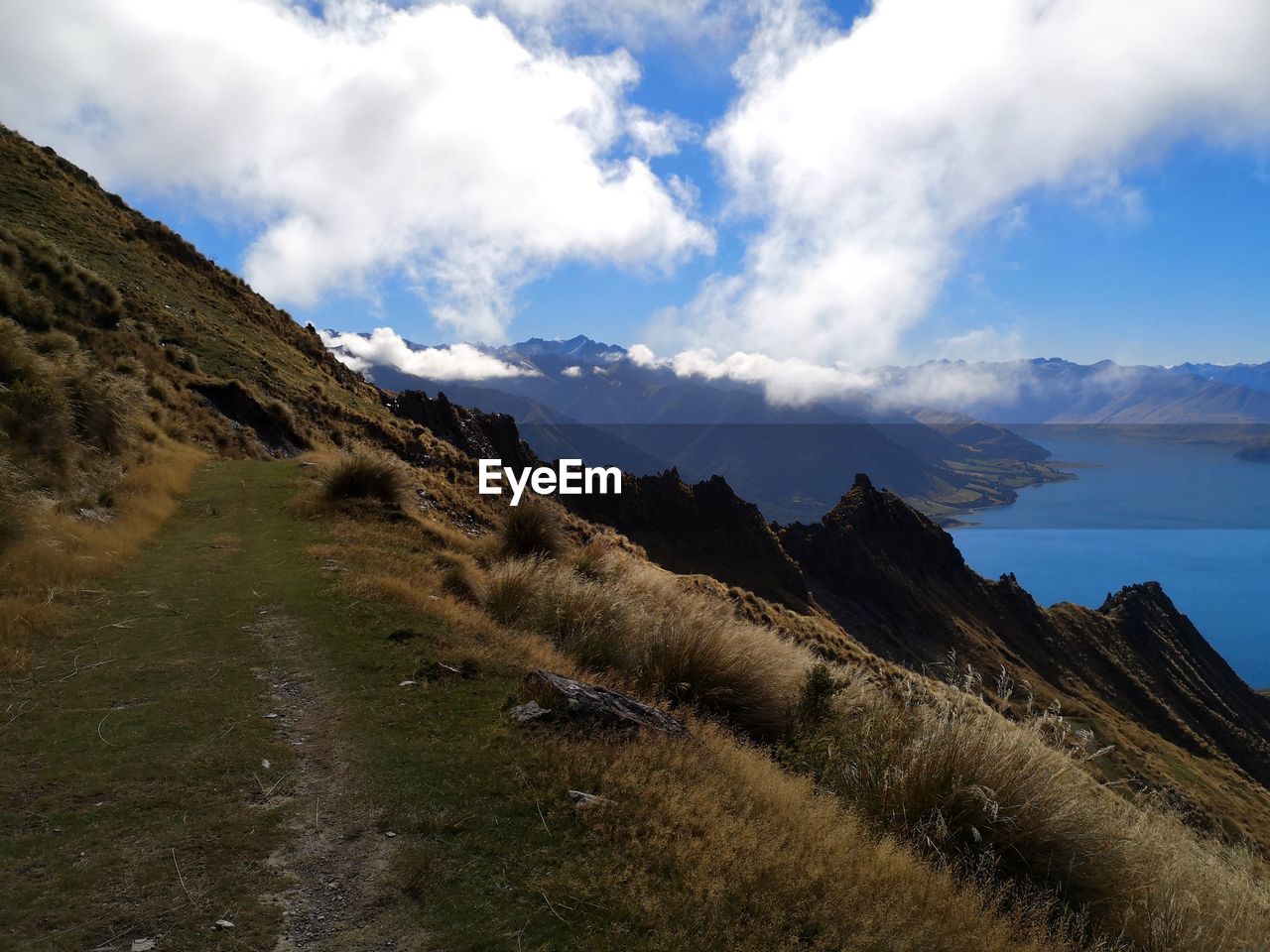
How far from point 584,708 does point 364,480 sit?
40.5ft

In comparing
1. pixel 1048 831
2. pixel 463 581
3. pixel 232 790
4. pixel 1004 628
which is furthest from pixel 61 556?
pixel 1004 628

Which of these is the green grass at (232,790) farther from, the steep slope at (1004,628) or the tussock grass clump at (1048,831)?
the steep slope at (1004,628)

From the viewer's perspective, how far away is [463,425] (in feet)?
195

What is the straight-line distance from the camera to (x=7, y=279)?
68.9 feet

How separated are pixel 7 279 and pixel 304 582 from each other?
18.6 m

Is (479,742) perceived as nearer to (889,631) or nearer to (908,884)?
(908,884)

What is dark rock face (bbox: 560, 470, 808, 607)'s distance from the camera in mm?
76438

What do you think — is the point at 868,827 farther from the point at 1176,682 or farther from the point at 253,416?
the point at 1176,682

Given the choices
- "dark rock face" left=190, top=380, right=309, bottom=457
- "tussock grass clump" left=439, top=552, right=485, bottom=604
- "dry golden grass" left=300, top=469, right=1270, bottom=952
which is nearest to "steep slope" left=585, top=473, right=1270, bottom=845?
"dark rock face" left=190, top=380, right=309, bottom=457

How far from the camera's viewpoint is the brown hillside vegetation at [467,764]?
4.32m

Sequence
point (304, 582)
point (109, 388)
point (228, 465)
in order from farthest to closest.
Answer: point (228, 465) → point (109, 388) → point (304, 582)

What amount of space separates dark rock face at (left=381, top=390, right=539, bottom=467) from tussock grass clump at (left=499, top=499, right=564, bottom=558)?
3299 cm

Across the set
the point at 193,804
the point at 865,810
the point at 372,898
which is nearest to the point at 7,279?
the point at 193,804

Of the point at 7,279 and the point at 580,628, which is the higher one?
the point at 7,279
